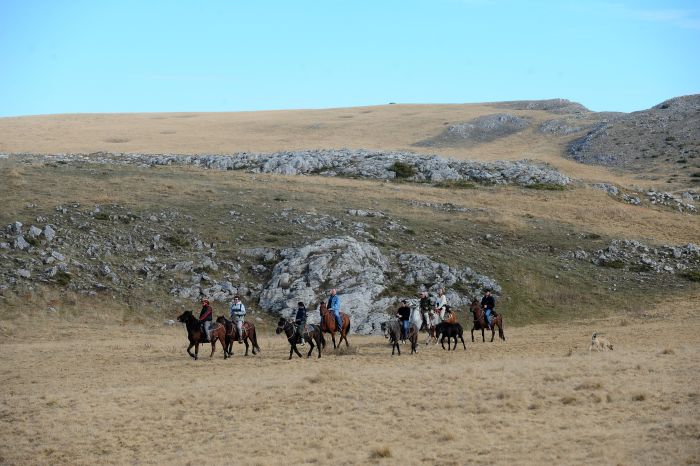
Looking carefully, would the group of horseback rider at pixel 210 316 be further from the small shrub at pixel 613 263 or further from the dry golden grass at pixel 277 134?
the dry golden grass at pixel 277 134

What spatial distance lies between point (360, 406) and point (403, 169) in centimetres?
4925

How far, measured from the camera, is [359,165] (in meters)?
69.1

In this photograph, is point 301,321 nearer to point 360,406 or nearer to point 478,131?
point 360,406

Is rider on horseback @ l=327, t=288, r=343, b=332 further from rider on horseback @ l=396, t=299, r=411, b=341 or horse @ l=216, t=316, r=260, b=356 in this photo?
horse @ l=216, t=316, r=260, b=356

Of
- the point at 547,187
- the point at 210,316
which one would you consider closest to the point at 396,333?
the point at 210,316

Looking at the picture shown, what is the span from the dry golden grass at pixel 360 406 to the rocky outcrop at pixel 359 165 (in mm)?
38583

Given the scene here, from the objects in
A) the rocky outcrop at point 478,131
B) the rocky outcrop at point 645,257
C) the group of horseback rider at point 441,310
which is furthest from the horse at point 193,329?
the rocky outcrop at point 478,131

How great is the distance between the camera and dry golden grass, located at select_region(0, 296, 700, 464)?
1568cm

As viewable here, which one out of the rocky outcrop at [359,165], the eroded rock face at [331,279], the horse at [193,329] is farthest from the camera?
the rocky outcrop at [359,165]

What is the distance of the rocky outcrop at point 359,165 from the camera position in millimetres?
66062

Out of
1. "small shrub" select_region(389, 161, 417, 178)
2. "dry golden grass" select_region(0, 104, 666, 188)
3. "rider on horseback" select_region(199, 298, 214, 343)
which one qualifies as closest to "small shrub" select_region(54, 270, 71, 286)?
"rider on horseback" select_region(199, 298, 214, 343)

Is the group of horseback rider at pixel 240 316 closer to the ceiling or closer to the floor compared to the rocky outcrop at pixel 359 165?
closer to the floor

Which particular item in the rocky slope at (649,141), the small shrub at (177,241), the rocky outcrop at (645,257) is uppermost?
the rocky slope at (649,141)

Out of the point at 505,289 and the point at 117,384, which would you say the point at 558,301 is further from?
the point at 117,384
